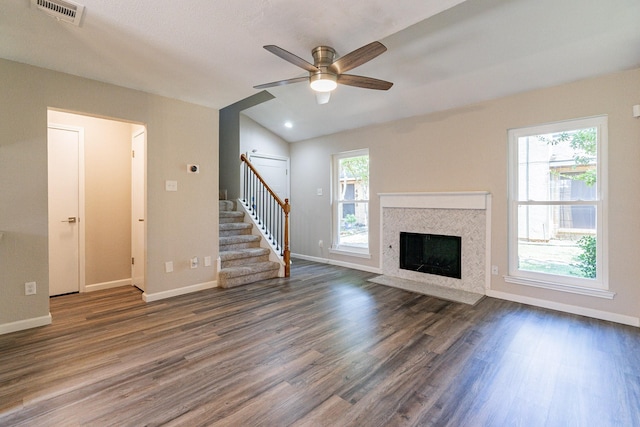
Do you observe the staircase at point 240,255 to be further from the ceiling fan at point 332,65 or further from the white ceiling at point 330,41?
the ceiling fan at point 332,65

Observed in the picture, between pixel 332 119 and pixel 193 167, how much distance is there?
252cm

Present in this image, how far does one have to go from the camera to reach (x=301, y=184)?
21.0ft

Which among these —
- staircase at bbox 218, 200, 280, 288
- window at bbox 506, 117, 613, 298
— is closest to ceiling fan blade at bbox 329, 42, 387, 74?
window at bbox 506, 117, 613, 298

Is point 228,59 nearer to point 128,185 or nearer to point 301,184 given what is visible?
point 128,185

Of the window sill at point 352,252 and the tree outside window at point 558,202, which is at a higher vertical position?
the tree outside window at point 558,202

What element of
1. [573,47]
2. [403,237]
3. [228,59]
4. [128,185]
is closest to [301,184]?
[403,237]

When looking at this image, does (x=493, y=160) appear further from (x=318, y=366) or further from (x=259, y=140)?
(x=259, y=140)

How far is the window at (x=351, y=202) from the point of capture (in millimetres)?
5426

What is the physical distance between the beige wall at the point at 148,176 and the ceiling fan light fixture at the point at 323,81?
2144mm

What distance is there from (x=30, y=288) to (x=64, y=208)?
1348mm

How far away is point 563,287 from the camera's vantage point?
3.36 meters

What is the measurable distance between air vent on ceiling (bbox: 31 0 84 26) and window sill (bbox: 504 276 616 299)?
4.95 metres

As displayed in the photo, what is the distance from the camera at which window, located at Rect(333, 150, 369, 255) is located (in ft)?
17.8

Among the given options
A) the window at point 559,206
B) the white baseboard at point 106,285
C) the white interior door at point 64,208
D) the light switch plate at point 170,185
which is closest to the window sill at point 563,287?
the window at point 559,206
